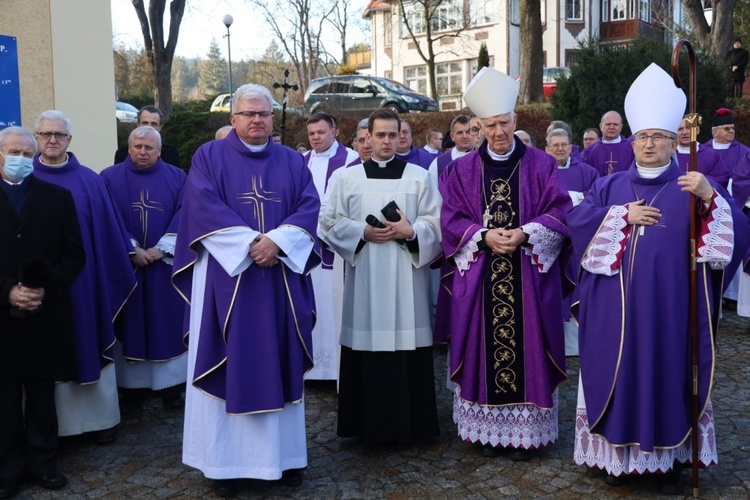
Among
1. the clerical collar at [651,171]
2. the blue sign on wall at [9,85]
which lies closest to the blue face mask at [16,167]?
the clerical collar at [651,171]

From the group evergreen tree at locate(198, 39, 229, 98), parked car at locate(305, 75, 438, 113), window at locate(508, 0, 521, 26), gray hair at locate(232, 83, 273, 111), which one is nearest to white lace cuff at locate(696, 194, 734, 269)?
gray hair at locate(232, 83, 273, 111)

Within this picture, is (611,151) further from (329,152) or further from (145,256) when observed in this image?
(145,256)

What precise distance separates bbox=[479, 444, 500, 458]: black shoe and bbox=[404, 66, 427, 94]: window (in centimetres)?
3880

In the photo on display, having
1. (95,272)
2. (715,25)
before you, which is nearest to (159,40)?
(715,25)

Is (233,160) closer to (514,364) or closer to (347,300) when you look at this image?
(347,300)

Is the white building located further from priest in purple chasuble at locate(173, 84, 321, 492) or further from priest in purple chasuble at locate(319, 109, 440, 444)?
priest in purple chasuble at locate(173, 84, 321, 492)

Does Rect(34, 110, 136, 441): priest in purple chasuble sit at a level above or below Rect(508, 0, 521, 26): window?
below

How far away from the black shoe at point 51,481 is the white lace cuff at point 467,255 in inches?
106

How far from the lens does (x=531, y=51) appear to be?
21188mm

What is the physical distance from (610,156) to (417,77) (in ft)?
111

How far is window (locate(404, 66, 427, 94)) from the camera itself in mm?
42750

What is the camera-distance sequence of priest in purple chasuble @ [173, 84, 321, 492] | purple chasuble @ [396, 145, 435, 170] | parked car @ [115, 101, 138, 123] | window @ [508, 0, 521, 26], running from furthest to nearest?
window @ [508, 0, 521, 26] → parked car @ [115, 101, 138, 123] → purple chasuble @ [396, 145, 435, 170] → priest in purple chasuble @ [173, 84, 321, 492]

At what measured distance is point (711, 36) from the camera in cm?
2056

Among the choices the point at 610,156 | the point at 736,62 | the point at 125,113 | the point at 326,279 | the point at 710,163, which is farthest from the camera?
the point at 125,113
